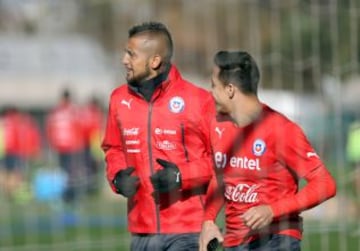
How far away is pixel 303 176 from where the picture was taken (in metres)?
6.50

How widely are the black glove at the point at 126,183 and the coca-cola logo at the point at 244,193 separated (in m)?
0.70

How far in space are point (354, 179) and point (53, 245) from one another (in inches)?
138

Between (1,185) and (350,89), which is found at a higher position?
(350,89)

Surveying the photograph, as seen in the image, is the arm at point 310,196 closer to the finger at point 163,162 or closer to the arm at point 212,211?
the arm at point 212,211

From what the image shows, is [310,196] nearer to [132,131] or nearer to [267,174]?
[267,174]

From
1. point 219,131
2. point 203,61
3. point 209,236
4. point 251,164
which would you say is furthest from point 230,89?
point 203,61

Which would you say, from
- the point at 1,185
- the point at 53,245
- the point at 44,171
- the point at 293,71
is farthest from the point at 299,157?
the point at 44,171

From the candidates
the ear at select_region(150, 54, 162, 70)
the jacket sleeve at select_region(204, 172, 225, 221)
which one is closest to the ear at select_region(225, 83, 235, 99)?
the jacket sleeve at select_region(204, 172, 225, 221)

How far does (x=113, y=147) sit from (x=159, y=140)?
351 mm

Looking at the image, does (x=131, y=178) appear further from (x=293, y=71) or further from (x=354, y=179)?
(x=354, y=179)

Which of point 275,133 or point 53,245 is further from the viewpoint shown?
point 53,245

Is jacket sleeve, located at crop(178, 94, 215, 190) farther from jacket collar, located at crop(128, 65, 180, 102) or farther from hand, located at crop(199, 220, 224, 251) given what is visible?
hand, located at crop(199, 220, 224, 251)

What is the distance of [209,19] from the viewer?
427 inches

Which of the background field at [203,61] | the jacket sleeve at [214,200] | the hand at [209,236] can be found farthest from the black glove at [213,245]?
the background field at [203,61]
